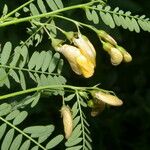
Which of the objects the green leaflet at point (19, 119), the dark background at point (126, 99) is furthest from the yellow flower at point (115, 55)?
the dark background at point (126, 99)

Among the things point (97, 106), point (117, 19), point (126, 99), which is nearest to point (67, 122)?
point (97, 106)

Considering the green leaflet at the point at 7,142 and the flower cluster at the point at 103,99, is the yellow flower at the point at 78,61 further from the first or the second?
the green leaflet at the point at 7,142

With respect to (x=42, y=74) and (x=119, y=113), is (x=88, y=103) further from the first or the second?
(x=119, y=113)

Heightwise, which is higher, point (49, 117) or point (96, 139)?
point (49, 117)

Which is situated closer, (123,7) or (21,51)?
(21,51)

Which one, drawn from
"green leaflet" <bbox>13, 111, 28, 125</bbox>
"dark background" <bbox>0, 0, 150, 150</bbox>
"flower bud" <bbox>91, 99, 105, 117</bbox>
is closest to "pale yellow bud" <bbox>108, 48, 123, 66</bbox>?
"flower bud" <bbox>91, 99, 105, 117</bbox>

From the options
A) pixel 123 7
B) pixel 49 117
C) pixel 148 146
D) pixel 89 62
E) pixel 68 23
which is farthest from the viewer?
pixel 148 146

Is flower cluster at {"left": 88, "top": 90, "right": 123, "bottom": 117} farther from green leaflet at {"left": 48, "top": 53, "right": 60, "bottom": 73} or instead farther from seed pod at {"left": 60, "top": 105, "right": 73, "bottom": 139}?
green leaflet at {"left": 48, "top": 53, "right": 60, "bottom": 73}

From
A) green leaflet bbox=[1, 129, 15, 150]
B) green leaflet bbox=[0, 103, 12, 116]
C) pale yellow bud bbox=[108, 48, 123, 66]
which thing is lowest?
green leaflet bbox=[1, 129, 15, 150]

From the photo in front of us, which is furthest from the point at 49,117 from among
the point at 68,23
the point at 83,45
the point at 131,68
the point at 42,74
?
the point at 83,45
